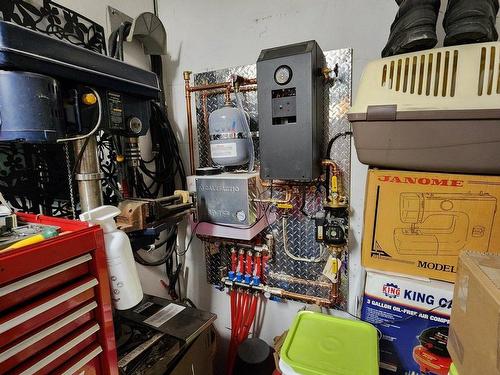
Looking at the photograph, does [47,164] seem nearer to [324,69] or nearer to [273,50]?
[273,50]

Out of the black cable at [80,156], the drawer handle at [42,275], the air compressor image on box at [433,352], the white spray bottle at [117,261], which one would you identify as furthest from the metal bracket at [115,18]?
the air compressor image on box at [433,352]

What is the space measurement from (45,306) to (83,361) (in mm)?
194

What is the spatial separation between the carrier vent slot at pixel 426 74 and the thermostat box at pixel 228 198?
0.67 meters

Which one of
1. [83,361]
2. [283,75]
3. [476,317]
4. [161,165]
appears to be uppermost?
[283,75]

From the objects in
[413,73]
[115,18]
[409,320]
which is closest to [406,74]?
[413,73]

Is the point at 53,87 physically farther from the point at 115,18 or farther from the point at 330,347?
the point at 330,347

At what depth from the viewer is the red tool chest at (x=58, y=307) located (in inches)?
19.3

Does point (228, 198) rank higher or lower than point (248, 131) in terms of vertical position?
lower

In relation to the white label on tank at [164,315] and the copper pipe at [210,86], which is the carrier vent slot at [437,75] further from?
the white label on tank at [164,315]

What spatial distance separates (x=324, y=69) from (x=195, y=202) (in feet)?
2.84

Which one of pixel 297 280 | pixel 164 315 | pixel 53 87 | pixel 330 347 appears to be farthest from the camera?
pixel 297 280

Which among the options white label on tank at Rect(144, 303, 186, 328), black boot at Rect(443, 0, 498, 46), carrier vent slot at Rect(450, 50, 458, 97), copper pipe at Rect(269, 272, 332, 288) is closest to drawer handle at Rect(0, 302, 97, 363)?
white label on tank at Rect(144, 303, 186, 328)

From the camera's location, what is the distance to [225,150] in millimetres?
1260

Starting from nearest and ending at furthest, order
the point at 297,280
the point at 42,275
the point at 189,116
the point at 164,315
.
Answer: the point at 42,275, the point at 164,315, the point at 297,280, the point at 189,116
